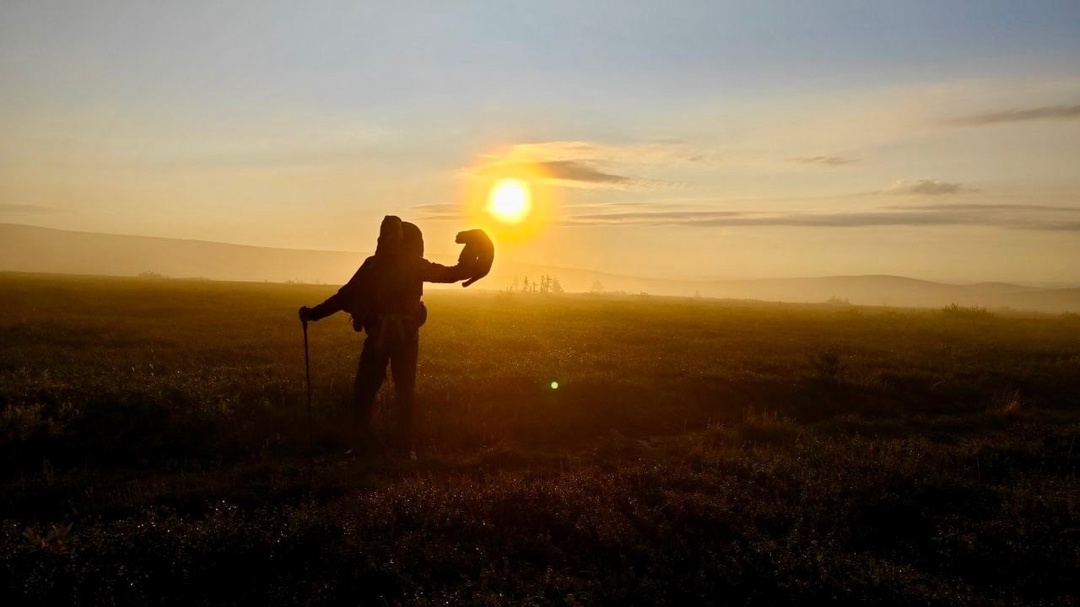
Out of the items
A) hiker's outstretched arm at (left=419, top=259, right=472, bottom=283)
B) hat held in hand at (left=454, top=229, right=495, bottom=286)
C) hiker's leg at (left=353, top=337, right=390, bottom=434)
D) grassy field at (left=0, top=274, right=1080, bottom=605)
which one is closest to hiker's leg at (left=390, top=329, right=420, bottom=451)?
hiker's leg at (left=353, top=337, right=390, bottom=434)

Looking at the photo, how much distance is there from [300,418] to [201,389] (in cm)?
236

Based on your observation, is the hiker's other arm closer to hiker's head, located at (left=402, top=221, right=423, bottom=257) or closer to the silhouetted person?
the silhouetted person

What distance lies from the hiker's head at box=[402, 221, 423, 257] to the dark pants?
108 cm

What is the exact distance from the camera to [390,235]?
861cm

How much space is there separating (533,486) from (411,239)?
3971mm

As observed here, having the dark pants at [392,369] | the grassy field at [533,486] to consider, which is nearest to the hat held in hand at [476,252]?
the dark pants at [392,369]

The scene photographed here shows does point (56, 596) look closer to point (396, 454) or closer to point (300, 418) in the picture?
point (396, 454)

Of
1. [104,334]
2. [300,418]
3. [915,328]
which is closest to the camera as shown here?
[300,418]

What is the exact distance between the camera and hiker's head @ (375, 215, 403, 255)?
8617 mm

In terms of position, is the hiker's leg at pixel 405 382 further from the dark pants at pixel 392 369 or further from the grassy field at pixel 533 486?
the grassy field at pixel 533 486

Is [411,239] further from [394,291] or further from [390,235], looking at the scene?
[394,291]

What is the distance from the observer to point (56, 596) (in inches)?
180

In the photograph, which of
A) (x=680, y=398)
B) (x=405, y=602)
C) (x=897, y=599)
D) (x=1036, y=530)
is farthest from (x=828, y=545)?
(x=680, y=398)

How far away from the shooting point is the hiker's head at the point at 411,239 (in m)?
8.84
